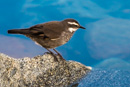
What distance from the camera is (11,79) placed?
7.57m

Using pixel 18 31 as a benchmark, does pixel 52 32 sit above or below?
below

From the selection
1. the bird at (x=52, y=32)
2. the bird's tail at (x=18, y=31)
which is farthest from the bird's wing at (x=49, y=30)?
the bird's tail at (x=18, y=31)

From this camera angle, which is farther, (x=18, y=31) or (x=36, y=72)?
(x=36, y=72)

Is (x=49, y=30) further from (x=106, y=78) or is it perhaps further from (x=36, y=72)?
(x=106, y=78)

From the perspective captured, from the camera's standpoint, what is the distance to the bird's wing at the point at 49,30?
24.5ft

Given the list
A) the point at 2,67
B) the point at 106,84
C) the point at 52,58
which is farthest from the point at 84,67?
the point at 2,67

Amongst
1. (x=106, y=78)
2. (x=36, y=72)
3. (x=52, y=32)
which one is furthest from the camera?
(x=106, y=78)

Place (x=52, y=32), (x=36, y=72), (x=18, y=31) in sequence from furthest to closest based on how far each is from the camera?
(x=36, y=72)
(x=18, y=31)
(x=52, y=32)

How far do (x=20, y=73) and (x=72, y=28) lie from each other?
1.99m

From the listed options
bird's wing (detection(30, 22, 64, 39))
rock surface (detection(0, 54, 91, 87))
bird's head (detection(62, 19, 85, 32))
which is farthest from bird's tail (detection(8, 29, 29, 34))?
bird's head (detection(62, 19, 85, 32))

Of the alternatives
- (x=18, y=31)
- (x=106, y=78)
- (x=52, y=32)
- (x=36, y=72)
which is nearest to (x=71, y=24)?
(x=52, y=32)

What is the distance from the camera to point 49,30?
7.50 m

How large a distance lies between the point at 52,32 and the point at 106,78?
10.5 ft

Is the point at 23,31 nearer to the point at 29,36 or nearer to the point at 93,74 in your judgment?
the point at 29,36
